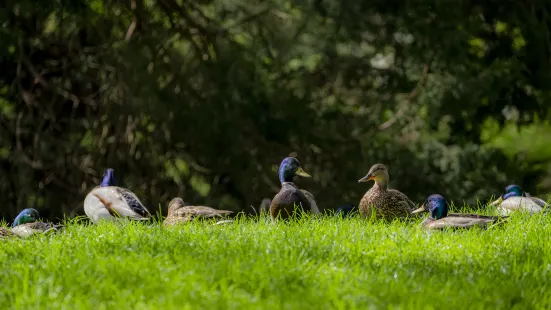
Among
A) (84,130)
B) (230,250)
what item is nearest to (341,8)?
(84,130)

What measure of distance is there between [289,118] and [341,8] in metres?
1.49

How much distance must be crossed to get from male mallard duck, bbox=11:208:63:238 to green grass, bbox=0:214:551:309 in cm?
38

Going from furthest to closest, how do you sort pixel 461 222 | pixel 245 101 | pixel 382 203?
pixel 245 101
pixel 382 203
pixel 461 222

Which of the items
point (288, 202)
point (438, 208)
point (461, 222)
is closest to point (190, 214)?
point (288, 202)

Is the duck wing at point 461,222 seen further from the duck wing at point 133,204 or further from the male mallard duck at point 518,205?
the duck wing at point 133,204

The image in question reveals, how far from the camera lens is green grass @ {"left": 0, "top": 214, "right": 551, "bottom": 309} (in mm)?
4586

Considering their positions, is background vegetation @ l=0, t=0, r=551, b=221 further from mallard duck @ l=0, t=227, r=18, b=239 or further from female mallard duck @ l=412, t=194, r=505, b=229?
female mallard duck @ l=412, t=194, r=505, b=229

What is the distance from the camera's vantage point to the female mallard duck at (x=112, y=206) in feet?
Answer: 23.8

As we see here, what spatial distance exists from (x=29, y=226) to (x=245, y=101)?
4.89 meters

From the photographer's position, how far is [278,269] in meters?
5.11

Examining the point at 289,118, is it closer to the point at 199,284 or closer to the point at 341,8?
the point at 341,8

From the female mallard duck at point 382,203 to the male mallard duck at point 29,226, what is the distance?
2315mm

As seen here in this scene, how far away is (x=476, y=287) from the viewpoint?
4.98 metres

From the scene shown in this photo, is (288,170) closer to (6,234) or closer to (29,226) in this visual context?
(29,226)
